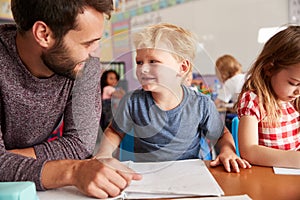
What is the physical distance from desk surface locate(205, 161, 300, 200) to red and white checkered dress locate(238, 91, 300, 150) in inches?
10.3

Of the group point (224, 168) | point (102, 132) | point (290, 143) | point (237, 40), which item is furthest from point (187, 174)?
point (237, 40)

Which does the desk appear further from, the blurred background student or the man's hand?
the blurred background student

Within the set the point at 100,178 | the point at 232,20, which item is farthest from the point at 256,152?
the point at 232,20

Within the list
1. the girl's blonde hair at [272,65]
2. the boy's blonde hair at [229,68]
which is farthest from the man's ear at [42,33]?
the boy's blonde hair at [229,68]

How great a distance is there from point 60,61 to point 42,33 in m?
0.08

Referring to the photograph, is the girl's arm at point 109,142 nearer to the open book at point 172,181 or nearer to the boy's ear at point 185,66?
the open book at point 172,181

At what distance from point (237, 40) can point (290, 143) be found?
278cm

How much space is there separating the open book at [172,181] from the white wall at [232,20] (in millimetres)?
2818

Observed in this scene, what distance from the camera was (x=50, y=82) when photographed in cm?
91

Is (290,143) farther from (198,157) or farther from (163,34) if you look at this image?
(163,34)

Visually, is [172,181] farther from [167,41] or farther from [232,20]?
[232,20]

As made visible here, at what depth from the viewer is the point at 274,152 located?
872mm

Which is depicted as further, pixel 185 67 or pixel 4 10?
pixel 4 10

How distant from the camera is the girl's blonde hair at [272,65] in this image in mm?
1052
